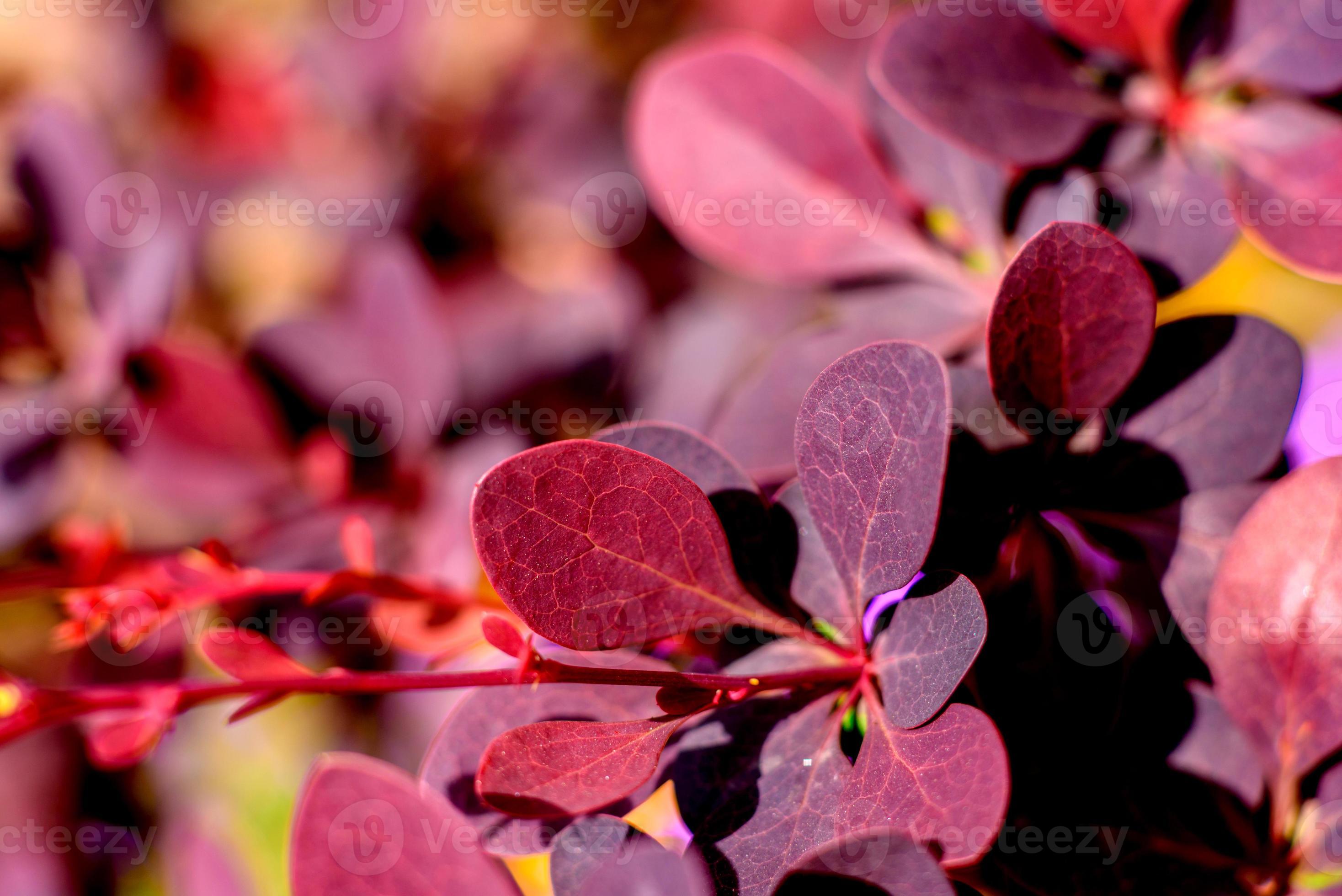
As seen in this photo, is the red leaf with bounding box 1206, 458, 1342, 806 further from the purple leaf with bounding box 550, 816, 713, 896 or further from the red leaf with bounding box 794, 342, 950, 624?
the purple leaf with bounding box 550, 816, 713, 896

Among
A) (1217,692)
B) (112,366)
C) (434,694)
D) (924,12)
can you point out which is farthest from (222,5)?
(1217,692)

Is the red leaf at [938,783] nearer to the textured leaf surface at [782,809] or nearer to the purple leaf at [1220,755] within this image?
the textured leaf surface at [782,809]

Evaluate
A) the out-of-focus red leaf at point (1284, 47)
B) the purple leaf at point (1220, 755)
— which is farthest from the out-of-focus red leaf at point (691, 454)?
the out-of-focus red leaf at point (1284, 47)

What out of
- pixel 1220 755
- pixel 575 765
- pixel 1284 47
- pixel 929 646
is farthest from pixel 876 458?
pixel 1284 47

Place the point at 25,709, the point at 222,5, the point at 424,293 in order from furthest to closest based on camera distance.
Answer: the point at 222,5 → the point at 424,293 → the point at 25,709

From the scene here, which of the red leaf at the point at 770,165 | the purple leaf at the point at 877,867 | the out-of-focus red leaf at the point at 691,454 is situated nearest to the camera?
the purple leaf at the point at 877,867

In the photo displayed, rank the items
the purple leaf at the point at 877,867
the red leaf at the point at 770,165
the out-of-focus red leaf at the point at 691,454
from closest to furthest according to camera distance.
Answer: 1. the purple leaf at the point at 877,867
2. the out-of-focus red leaf at the point at 691,454
3. the red leaf at the point at 770,165

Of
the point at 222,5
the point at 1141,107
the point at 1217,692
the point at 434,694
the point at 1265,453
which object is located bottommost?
the point at 434,694

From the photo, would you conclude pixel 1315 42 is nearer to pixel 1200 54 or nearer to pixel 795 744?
pixel 1200 54
